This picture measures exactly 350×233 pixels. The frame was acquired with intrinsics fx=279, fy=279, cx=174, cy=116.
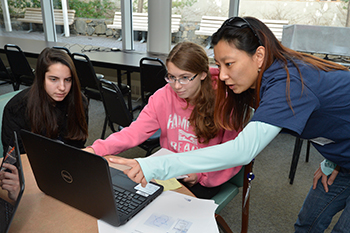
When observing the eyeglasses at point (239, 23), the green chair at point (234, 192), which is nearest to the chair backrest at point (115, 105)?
the green chair at point (234, 192)

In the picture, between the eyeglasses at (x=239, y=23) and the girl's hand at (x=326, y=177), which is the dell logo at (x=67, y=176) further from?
the girl's hand at (x=326, y=177)

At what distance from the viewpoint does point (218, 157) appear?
84 cm

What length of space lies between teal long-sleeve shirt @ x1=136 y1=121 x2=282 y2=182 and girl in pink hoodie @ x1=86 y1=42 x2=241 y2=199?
521 millimetres

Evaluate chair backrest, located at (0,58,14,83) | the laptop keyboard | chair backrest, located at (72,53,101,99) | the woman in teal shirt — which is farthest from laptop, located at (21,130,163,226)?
chair backrest, located at (0,58,14,83)

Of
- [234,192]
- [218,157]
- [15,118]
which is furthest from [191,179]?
[15,118]

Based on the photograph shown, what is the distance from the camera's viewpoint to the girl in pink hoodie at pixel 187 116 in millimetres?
1381

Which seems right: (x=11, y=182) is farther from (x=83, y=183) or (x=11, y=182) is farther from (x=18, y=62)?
(x=18, y=62)

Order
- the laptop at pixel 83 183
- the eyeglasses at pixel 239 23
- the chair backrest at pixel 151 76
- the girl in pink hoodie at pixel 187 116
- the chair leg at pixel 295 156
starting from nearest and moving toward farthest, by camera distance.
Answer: the laptop at pixel 83 183 → the eyeglasses at pixel 239 23 → the girl in pink hoodie at pixel 187 116 → the chair leg at pixel 295 156 → the chair backrest at pixel 151 76

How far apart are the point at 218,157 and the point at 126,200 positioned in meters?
0.36

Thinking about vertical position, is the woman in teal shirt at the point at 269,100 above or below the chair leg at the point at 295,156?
above

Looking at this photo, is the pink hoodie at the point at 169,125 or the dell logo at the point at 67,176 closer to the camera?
the dell logo at the point at 67,176

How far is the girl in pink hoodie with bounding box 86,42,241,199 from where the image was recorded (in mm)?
1381

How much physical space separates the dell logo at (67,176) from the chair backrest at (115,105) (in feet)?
3.91

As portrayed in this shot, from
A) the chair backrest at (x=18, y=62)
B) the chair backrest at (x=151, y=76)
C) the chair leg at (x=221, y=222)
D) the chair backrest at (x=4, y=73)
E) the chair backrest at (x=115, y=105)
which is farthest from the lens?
the chair backrest at (x=4, y=73)
